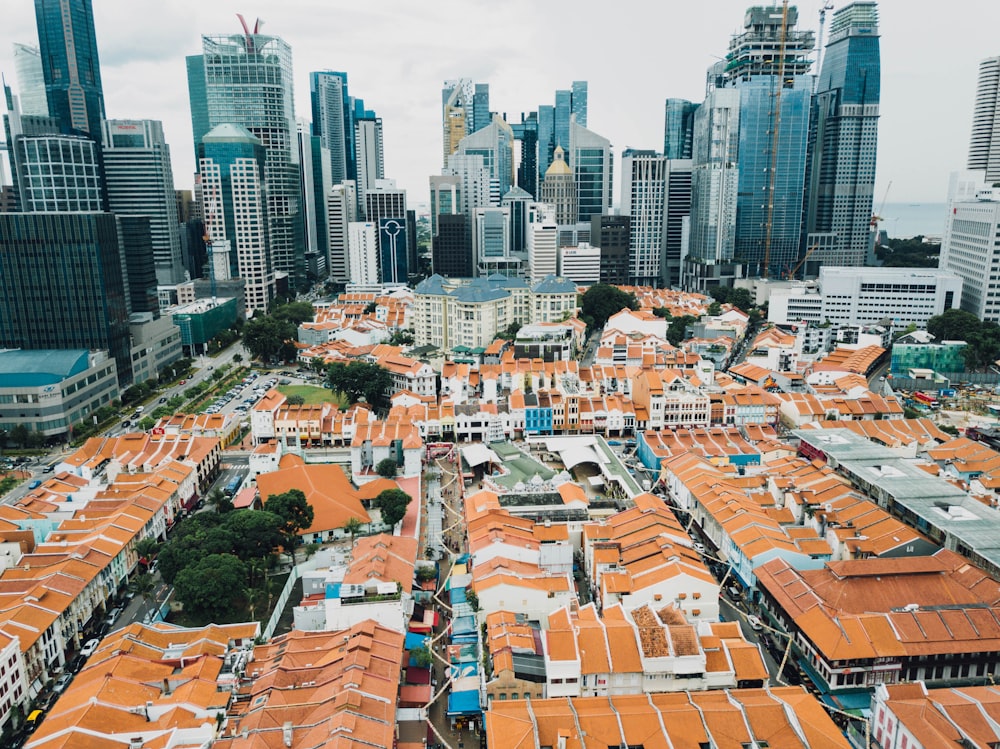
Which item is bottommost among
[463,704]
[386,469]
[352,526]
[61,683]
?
[61,683]

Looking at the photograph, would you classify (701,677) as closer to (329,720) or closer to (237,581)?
(329,720)

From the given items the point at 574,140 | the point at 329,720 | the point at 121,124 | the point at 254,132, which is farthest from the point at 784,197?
the point at 329,720

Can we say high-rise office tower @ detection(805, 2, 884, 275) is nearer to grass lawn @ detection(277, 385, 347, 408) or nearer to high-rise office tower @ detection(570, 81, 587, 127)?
high-rise office tower @ detection(570, 81, 587, 127)

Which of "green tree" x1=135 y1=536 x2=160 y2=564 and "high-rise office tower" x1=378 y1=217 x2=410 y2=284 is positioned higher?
"high-rise office tower" x1=378 y1=217 x2=410 y2=284

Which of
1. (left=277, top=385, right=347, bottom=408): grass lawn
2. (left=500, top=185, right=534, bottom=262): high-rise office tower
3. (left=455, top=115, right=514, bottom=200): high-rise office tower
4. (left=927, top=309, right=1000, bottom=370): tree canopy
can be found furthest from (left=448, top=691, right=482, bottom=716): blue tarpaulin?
(left=500, top=185, right=534, bottom=262): high-rise office tower

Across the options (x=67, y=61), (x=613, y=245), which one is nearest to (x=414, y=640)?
(x=613, y=245)

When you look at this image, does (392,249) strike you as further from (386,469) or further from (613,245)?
(386,469)

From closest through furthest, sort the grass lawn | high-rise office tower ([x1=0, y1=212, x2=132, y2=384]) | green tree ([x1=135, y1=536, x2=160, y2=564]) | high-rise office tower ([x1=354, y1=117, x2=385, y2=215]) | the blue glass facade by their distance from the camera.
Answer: green tree ([x1=135, y1=536, x2=160, y2=564]), high-rise office tower ([x1=0, y1=212, x2=132, y2=384]), the grass lawn, the blue glass facade, high-rise office tower ([x1=354, y1=117, x2=385, y2=215])

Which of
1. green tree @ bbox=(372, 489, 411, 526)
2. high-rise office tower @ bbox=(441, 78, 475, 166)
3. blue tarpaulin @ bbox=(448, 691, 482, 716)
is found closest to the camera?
blue tarpaulin @ bbox=(448, 691, 482, 716)
